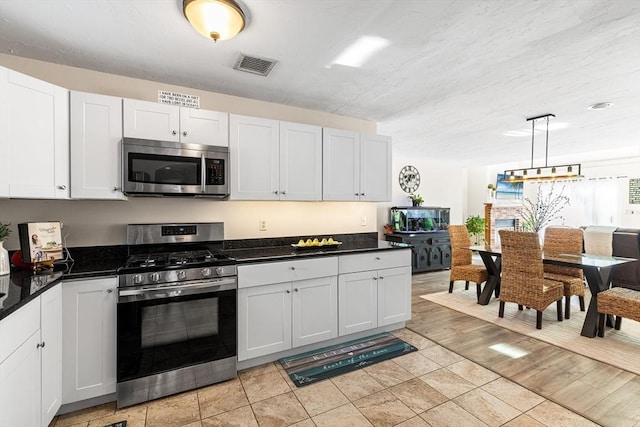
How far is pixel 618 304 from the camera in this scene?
292 cm

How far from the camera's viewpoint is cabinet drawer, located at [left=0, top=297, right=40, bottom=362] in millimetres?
1301

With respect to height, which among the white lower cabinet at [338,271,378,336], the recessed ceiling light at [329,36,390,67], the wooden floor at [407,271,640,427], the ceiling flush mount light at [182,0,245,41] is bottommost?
the wooden floor at [407,271,640,427]

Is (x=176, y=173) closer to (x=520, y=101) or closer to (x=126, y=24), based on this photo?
(x=126, y=24)

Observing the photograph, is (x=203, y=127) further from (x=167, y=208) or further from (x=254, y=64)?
(x=167, y=208)

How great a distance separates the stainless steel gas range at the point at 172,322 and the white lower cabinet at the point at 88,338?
9 centimetres

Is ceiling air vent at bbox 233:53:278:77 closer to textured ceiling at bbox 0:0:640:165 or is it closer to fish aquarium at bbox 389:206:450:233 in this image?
textured ceiling at bbox 0:0:640:165

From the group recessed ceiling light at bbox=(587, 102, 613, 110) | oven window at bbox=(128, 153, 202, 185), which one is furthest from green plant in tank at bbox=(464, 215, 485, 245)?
oven window at bbox=(128, 153, 202, 185)

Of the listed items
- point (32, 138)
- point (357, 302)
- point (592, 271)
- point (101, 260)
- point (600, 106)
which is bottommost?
point (357, 302)

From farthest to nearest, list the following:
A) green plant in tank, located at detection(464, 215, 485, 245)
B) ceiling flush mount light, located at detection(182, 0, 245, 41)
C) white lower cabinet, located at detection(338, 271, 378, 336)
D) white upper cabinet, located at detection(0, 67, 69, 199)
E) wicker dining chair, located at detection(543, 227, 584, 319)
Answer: green plant in tank, located at detection(464, 215, 485, 245)
wicker dining chair, located at detection(543, 227, 584, 319)
white lower cabinet, located at detection(338, 271, 378, 336)
white upper cabinet, located at detection(0, 67, 69, 199)
ceiling flush mount light, located at detection(182, 0, 245, 41)

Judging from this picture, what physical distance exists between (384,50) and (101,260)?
2.84 metres

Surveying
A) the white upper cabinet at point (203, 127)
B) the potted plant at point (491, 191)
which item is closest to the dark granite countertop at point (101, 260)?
the white upper cabinet at point (203, 127)

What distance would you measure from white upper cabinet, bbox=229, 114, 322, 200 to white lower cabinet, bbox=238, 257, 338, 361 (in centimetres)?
75

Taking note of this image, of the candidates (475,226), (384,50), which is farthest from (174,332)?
(475,226)

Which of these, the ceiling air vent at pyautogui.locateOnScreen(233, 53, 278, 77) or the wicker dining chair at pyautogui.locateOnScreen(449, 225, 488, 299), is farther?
the wicker dining chair at pyautogui.locateOnScreen(449, 225, 488, 299)
